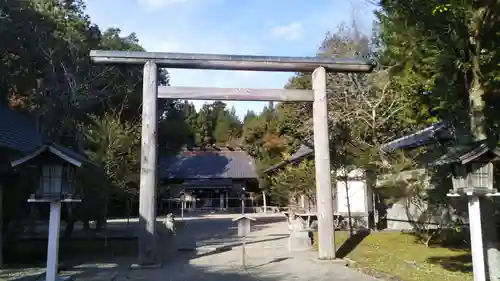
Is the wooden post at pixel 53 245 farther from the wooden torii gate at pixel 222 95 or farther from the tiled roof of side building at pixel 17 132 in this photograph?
the tiled roof of side building at pixel 17 132

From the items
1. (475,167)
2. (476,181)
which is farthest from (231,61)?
(476,181)

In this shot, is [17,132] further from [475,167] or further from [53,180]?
[475,167]

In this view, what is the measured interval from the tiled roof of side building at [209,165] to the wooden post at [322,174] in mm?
27253

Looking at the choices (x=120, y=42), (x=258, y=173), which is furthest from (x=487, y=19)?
(x=258, y=173)

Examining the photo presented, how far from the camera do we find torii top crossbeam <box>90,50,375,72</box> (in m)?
10.9

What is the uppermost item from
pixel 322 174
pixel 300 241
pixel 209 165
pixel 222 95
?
pixel 209 165

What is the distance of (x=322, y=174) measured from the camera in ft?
36.9

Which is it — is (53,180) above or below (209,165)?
below

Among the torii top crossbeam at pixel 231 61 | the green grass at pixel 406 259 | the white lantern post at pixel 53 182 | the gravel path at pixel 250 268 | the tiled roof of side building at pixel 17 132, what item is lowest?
the gravel path at pixel 250 268

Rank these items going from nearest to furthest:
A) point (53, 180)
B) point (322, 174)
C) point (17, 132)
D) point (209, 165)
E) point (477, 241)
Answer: point (477, 241) < point (53, 180) < point (322, 174) < point (17, 132) < point (209, 165)

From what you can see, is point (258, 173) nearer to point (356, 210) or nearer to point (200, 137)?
point (200, 137)

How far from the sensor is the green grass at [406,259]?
9.06 metres

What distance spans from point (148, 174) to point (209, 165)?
98.4 ft

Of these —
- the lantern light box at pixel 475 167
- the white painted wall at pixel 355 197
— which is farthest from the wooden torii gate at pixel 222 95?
the white painted wall at pixel 355 197
